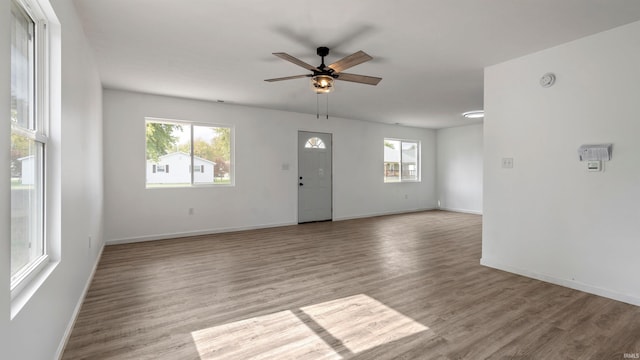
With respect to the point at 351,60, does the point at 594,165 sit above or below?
below

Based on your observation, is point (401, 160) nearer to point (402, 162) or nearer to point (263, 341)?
point (402, 162)

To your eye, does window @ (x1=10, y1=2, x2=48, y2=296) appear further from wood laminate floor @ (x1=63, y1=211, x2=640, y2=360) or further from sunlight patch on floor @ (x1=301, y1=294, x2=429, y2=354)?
sunlight patch on floor @ (x1=301, y1=294, x2=429, y2=354)

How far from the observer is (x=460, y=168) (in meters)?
8.88

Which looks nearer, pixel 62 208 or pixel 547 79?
pixel 62 208

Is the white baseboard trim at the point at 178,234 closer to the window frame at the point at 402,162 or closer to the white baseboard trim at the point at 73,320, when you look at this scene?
the white baseboard trim at the point at 73,320

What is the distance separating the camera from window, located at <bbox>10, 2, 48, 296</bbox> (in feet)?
4.95

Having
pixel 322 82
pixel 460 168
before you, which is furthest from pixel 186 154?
pixel 460 168

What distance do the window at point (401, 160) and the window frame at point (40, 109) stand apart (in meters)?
7.54

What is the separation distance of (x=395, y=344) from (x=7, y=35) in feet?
8.71

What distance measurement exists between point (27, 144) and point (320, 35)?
245cm

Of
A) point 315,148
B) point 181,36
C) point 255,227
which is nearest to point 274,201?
point 255,227

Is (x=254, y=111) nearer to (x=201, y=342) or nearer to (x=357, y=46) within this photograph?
(x=357, y=46)

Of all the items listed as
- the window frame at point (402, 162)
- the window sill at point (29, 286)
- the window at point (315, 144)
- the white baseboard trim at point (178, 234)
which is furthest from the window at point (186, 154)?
the window frame at point (402, 162)

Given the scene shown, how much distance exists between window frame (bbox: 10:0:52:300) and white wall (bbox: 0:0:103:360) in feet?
0.14
